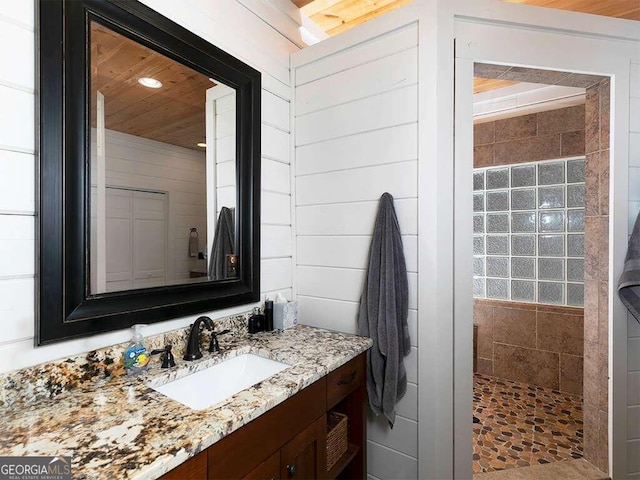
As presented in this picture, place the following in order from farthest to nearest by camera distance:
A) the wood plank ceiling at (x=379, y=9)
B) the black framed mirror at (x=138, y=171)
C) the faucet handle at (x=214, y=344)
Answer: the wood plank ceiling at (x=379, y=9)
the faucet handle at (x=214, y=344)
the black framed mirror at (x=138, y=171)

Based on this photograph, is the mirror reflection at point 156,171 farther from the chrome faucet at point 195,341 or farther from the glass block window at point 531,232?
the glass block window at point 531,232

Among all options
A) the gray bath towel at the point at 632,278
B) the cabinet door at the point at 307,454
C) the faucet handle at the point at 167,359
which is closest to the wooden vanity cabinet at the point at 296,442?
the cabinet door at the point at 307,454

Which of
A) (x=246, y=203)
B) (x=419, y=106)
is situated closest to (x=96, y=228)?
(x=246, y=203)

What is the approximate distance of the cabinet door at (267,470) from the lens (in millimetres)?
864

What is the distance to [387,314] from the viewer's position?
1348mm

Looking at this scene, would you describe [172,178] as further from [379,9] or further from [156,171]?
[379,9]

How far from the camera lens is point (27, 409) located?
820mm

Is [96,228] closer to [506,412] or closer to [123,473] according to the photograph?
[123,473]

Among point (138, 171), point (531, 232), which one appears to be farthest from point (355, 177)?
point (531, 232)

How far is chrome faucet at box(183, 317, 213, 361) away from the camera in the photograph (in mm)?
A: 1171

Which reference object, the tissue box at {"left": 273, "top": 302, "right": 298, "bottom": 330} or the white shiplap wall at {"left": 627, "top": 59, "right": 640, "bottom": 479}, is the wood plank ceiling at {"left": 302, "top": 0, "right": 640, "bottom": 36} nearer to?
the white shiplap wall at {"left": 627, "top": 59, "right": 640, "bottom": 479}

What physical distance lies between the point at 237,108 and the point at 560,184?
6.79ft

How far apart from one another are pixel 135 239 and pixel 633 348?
2.18m

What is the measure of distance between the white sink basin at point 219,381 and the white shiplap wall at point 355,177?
49 cm
